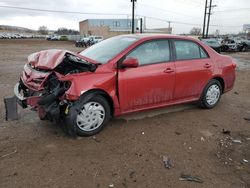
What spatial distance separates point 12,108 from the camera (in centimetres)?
457

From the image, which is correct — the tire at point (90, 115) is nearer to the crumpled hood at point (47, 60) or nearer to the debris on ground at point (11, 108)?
the crumpled hood at point (47, 60)

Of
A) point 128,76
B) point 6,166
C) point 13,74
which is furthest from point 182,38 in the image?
point 13,74

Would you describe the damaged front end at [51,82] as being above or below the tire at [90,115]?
above

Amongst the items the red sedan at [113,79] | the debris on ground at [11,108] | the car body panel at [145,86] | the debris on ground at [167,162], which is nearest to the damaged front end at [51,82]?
the red sedan at [113,79]

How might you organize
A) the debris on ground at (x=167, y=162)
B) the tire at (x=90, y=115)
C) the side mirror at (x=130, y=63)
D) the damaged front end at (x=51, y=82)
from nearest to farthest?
the debris on ground at (x=167, y=162) → the damaged front end at (x=51, y=82) → the tire at (x=90, y=115) → the side mirror at (x=130, y=63)

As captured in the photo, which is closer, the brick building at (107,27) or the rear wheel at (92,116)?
the rear wheel at (92,116)

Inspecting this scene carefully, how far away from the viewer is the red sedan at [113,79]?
4012mm

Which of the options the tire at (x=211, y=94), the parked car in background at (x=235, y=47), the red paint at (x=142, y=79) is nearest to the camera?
the red paint at (x=142, y=79)

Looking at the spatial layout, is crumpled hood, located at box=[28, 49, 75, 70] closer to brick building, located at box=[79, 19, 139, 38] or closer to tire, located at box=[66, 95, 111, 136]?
tire, located at box=[66, 95, 111, 136]

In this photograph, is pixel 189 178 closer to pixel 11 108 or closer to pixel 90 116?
pixel 90 116

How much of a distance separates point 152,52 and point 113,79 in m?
1.01

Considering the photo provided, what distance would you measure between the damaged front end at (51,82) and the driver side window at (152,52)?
849 millimetres

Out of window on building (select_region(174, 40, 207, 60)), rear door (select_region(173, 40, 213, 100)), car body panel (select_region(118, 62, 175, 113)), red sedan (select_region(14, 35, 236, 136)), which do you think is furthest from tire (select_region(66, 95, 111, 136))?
window on building (select_region(174, 40, 207, 60))

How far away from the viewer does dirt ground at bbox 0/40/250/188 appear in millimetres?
3176
